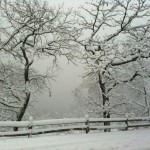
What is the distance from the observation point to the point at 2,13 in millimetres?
22250

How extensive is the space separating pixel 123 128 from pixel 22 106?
7.80 meters

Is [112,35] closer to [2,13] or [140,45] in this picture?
[140,45]

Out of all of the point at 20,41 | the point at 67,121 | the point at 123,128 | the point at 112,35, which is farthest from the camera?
the point at 112,35

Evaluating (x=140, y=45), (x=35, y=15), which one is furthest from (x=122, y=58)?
(x=35, y=15)

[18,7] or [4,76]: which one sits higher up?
[18,7]

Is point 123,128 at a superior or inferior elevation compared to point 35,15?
inferior

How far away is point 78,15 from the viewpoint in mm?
26500

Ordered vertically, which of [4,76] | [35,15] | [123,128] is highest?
[35,15]

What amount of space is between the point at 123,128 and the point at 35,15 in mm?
9769

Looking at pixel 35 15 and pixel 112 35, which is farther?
pixel 112 35

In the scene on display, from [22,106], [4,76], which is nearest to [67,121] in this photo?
[22,106]

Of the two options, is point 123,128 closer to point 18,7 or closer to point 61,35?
point 61,35

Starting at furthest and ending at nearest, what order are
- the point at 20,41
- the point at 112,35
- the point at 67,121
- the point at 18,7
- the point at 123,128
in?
the point at 112,35, the point at 20,41, the point at 18,7, the point at 123,128, the point at 67,121

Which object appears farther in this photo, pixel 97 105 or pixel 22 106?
pixel 97 105
